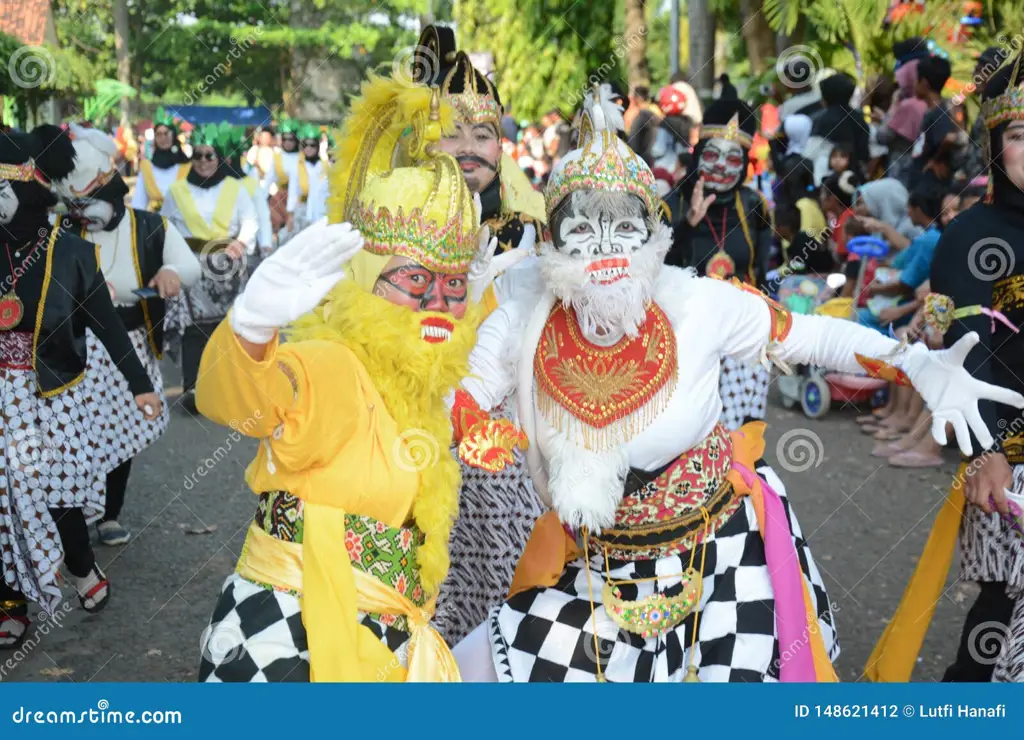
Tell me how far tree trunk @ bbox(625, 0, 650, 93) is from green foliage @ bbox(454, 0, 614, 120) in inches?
107

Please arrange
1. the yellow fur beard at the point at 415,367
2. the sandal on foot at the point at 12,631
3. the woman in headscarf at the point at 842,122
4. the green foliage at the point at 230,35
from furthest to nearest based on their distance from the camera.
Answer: the green foliage at the point at 230,35 → the woman in headscarf at the point at 842,122 → the sandal on foot at the point at 12,631 → the yellow fur beard at the point at 415,367

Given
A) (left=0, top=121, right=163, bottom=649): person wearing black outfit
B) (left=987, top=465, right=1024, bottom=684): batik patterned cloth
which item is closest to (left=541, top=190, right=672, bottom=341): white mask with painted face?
(left=987, top=465, right=1024, bottom=684): batik patterned cloth

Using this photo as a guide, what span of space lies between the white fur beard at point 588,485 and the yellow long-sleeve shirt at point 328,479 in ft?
1.45

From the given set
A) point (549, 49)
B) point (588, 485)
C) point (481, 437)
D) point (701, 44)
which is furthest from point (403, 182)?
→ point (549, 49)

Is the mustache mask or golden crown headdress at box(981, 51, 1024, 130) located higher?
golden crown headdress at box(981, 51, 1024, 130)

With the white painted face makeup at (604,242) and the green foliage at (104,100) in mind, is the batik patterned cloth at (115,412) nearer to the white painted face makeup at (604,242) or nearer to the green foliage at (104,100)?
the white painted face makeup at (604,242)

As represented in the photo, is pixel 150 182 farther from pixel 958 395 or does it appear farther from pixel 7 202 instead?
pixel 958 395

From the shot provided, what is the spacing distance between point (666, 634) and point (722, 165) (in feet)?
14.6

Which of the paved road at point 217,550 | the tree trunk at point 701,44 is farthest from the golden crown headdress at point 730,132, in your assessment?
the tree trunk at point 701,44

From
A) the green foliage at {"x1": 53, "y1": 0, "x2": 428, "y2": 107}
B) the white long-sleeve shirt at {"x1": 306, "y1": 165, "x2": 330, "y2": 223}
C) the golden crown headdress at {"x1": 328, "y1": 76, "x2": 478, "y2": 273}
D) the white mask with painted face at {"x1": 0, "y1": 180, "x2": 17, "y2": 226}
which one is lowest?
the green foliage at {"x1": 53, "y1": 0, "x2": 428, "y2": 107}

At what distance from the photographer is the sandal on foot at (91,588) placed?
17.0ft

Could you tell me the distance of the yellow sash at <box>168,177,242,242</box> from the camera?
30.8 ft

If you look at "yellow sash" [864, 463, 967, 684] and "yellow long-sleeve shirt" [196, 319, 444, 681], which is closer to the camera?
"yellow long-sleeve shirt" [196, 319, 444, 681]

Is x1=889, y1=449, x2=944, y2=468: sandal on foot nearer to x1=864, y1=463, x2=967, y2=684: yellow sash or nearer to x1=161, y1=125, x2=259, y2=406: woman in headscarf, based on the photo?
x1=864, y1=463, x2=967, y2=684: yellow sash
